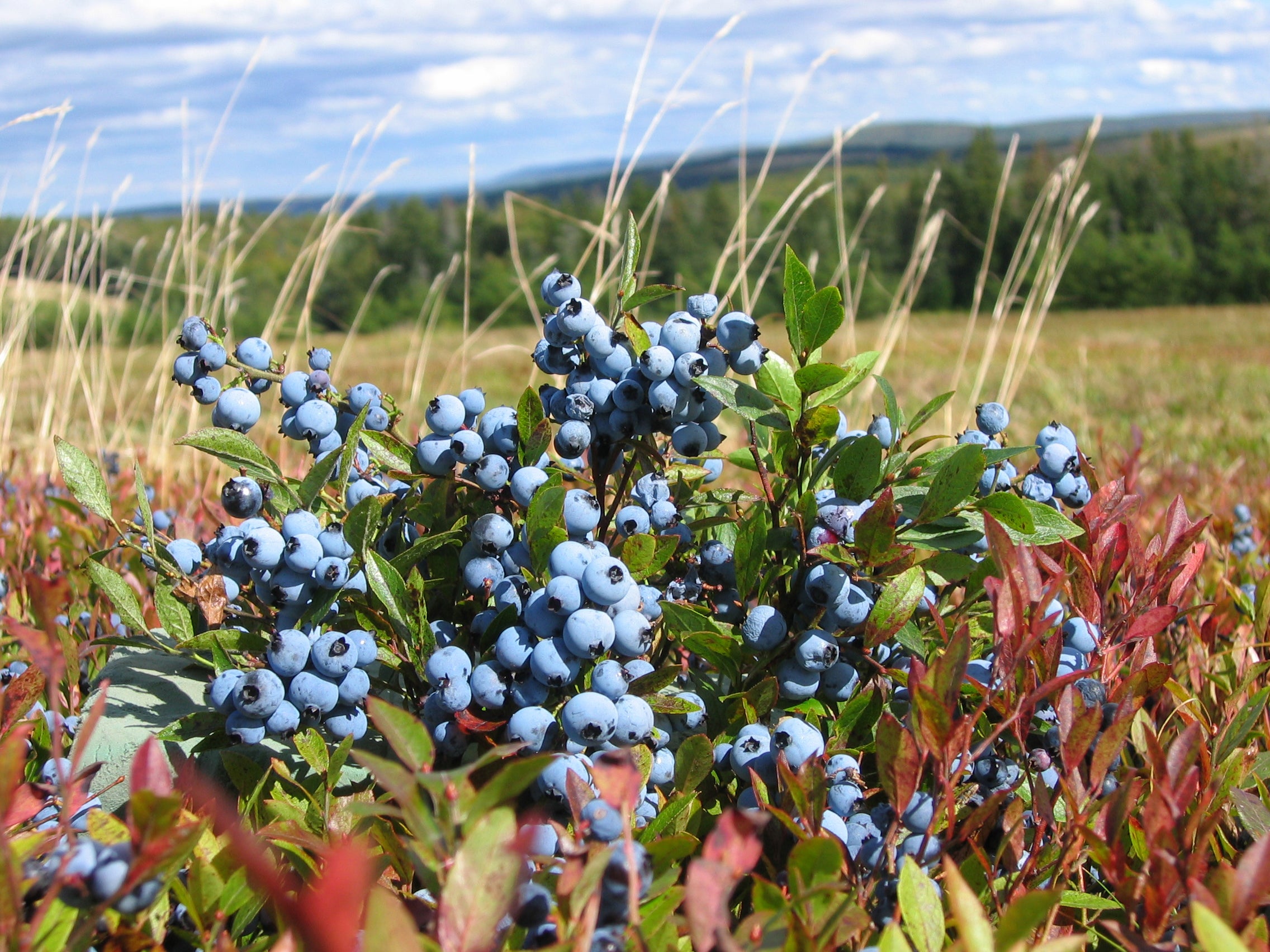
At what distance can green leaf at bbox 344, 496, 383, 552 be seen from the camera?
34.0 inches

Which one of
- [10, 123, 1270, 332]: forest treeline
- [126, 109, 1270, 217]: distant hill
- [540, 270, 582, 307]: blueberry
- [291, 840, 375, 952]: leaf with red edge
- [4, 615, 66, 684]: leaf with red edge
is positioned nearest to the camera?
[291, 840, 375, 952]: leaf with red edge

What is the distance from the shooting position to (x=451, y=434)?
0.97m

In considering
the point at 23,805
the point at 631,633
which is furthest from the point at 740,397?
the point at 23,805

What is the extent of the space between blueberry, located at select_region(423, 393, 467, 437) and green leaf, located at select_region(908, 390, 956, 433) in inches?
17.6

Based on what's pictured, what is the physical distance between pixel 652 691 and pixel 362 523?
11.3 inches

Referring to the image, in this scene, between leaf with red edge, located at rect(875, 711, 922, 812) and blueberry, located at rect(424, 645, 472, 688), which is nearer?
leaf with red edge, located at rect(875, 711, 922, 812)

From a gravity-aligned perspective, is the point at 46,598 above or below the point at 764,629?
above

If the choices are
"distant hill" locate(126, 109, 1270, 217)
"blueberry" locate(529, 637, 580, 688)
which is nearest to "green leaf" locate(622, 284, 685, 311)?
"blueberry" locate(529, 637, 580, 688)

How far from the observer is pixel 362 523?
0.87 meters

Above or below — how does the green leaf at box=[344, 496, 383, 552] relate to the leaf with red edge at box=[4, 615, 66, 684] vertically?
below

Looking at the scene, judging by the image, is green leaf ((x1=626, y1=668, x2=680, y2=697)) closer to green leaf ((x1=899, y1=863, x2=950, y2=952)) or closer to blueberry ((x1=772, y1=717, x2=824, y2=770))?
blueberry ((x1=772, y1=717, x2=824, y2=770))

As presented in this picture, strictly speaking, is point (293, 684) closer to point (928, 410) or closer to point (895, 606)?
point (895, 606)

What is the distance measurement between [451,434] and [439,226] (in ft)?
156

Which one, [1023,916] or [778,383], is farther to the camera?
[778,383]
